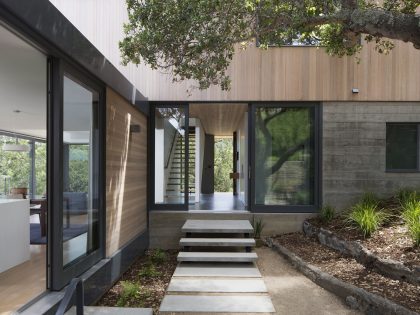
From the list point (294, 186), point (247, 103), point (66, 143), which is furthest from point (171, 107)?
point (66, 143)

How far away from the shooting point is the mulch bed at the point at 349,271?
4.00 meters

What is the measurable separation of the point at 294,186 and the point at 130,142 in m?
3.36

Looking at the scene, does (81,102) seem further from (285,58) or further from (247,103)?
(285,58)

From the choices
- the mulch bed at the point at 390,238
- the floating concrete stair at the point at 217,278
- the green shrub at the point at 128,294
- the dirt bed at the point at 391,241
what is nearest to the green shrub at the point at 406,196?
the mulch bed at the point at 390,238

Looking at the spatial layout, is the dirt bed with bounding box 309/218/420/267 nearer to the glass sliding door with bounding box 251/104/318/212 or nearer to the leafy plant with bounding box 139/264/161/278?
the glass sliding door with bounding box 251/104/318/212

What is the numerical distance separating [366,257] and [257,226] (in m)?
2.60

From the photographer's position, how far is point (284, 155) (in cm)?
763

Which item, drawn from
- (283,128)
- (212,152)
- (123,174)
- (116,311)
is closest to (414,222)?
(283,128)

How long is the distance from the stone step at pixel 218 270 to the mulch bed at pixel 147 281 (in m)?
0.32

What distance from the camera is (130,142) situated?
6.44 m

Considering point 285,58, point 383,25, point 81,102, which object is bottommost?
point 81,102


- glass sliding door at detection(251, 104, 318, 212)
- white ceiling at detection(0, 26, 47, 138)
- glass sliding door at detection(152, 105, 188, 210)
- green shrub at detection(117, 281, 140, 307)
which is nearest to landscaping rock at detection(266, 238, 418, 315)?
glass sliding door at detection(251, 104, 318, 212)

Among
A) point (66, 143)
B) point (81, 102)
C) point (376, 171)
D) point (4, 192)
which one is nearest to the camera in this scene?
point (66, 143)

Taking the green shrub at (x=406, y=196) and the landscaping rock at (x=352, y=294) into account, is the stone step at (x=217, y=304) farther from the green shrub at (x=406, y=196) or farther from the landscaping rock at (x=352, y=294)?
the green shrub at (x=406, y=196)
